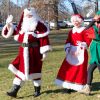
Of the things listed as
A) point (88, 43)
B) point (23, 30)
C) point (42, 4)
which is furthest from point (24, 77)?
point (42, 4)

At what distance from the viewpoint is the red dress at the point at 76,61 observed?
729 cm

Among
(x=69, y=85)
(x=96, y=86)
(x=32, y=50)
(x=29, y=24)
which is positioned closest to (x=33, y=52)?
(x=32, y=50)

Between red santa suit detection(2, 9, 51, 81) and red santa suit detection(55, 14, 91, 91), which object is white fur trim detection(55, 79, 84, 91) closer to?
red santa suit detection(55, 14, 91, 91)

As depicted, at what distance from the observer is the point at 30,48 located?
23.3ft

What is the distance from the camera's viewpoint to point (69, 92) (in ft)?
24.8

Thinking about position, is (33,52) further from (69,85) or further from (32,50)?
(69,85)

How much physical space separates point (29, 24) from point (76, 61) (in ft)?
3.75

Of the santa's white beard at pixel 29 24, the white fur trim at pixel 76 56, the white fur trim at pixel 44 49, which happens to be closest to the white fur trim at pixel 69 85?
the white fur trim at pixel 76 56

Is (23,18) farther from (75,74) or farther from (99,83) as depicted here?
(99,83)

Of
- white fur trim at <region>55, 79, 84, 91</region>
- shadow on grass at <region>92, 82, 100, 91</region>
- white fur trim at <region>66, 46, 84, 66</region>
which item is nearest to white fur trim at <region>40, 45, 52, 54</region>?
white fur trim at <region>66, 46, 84, 66</region>

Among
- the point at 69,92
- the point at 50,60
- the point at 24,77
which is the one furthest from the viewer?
the point at 50,60

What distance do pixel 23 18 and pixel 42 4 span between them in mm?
38955

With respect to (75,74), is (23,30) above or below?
above

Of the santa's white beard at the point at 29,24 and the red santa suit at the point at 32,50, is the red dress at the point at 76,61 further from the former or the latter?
the santa's white beard at the point at 29,24
